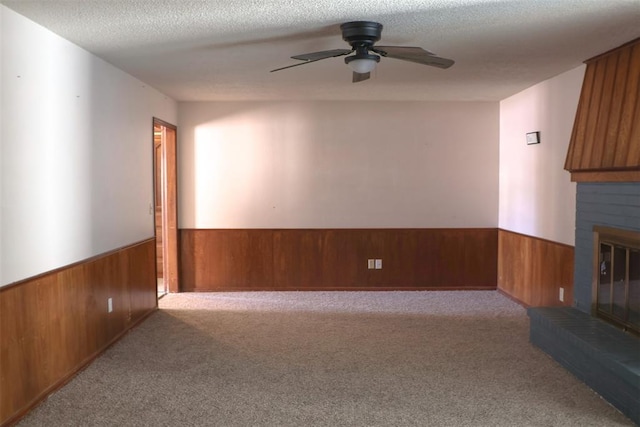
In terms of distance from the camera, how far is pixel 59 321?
336 cm

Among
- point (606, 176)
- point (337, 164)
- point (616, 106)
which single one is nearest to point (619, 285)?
point (606, 176)

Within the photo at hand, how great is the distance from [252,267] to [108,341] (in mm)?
2354

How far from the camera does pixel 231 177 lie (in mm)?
6246

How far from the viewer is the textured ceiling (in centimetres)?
288

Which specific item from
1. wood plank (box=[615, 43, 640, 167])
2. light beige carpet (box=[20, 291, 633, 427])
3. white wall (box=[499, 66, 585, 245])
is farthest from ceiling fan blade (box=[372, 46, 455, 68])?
light beige carpet (box=[20, 291, 633, 427])

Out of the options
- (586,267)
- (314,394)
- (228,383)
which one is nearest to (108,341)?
(228,383)

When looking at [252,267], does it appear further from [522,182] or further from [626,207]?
[626,207]

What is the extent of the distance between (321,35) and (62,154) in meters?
1.85

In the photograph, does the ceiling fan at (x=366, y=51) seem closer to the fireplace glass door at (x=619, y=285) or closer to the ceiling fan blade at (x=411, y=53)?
the ceiling fan blade at (x=411, y=53)

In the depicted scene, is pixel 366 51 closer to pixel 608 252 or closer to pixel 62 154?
pixel 62 154

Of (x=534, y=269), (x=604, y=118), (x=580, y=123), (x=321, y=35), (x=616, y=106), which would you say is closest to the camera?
(x=321, y=35)

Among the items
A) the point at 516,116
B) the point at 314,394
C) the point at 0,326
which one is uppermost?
the point at 516,116

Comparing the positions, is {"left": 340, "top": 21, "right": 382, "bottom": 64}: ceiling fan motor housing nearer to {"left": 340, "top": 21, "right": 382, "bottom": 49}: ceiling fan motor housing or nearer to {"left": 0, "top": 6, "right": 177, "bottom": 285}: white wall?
{"left": 340, "top": 21, "right": 382, "bottom": 49}: ceiling fan motor housing

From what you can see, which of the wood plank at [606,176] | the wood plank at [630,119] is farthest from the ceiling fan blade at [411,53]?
the wood plank at [606,176]
